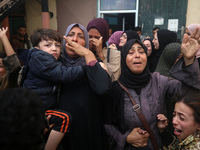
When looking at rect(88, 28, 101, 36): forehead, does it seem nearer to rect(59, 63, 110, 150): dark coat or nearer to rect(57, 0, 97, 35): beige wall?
rect(59, 63, 110, 150): dark coat

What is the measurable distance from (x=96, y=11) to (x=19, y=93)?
633 centimetres

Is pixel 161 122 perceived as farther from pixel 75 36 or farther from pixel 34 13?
pixel 34 13

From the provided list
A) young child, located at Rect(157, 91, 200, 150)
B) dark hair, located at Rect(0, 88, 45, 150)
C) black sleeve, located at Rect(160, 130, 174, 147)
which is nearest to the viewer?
dark hair, located at Rect(0, 88, 45, 150)

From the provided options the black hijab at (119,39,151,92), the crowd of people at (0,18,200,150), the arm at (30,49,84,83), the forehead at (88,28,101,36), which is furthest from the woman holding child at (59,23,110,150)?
the forehead at (88,28,101,36)

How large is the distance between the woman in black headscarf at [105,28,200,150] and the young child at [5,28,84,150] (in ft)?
1.49

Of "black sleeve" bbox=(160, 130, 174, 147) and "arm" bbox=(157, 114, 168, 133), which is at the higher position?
"arm" bbox=(157, 114, 168, 133)

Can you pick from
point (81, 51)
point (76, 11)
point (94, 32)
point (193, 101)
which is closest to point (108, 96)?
point (81, 51)

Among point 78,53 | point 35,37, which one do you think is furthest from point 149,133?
point 35,37

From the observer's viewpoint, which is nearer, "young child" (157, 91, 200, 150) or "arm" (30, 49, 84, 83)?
"young child" (157, 91, 200, 150)

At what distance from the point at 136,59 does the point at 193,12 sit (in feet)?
17.1

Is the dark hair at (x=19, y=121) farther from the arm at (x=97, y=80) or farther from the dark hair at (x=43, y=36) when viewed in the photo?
the dark hair at (x=43, y=36)

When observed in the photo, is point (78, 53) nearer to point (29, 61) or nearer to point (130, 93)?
point (29, 61)

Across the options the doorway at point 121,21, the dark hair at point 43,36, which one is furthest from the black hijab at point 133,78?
the doorway at point 121,21

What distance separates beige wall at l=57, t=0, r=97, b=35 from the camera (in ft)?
21.2
